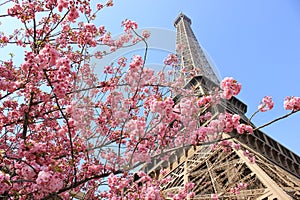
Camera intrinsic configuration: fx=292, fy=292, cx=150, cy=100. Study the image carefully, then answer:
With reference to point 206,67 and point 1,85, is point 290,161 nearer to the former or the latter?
point 206,67

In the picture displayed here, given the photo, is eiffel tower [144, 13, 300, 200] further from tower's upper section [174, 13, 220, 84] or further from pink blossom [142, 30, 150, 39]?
tower's upper section [174, 13, 220, 84]

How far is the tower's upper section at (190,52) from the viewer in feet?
89.7

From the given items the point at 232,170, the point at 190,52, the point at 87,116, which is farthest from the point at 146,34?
the point at 190,52

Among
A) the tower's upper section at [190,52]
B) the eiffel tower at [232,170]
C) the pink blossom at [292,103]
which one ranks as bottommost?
the pink blossom at [292,103]

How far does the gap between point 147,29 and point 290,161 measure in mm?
18423

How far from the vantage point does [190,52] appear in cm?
3178

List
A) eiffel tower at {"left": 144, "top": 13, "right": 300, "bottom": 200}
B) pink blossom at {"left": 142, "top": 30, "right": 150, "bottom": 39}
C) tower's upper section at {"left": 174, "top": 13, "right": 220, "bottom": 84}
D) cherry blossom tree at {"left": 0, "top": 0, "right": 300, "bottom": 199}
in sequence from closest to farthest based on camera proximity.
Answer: cherry blossom tree at {"left": 0, "top": 0, "right": 300, "bottom": 199} → pink blossom at {"left": 142, "top": 30, "right": 150, "bottom": 39} → eiffel tower at {"left": 144, "top": 13, "right": 300, "bottom": 200} → tower's upper section at {"left": 174, "top": 13, "right": 220, "bottom": 84}

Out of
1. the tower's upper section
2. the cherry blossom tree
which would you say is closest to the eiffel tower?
the cherry blossom tree

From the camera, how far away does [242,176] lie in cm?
1153

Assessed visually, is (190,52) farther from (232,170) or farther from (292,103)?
(292,103)

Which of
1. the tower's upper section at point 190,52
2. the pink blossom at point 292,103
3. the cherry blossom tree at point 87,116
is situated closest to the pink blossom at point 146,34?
the cherry blossom tree at point 87,116

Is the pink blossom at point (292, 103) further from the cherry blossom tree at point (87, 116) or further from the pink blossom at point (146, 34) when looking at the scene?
the pink blossom at point (146, 34)

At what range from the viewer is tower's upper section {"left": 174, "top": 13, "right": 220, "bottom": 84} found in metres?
27.3

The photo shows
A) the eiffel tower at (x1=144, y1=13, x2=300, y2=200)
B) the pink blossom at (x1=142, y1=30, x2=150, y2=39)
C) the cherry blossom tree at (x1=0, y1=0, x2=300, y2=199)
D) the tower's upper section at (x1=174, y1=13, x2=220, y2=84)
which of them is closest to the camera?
the cherry blossom tree at (x1=0, y1=0, x2=300, y2=199)
